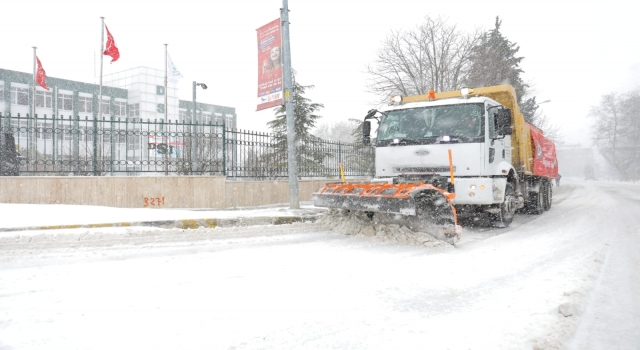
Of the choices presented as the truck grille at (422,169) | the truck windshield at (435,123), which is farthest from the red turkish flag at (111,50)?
the truck grille at (422,169)

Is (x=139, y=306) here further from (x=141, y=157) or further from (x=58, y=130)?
(x=58, y=130)

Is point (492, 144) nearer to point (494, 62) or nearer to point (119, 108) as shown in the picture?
point (494, 62)

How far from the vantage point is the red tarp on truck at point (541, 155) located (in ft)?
36.8

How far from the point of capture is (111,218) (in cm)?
740

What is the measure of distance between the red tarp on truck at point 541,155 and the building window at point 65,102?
4479 centimetres

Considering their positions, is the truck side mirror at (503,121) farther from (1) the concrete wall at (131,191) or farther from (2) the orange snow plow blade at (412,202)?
(1) the concrete wall at (131,191)

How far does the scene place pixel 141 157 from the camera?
10.2m

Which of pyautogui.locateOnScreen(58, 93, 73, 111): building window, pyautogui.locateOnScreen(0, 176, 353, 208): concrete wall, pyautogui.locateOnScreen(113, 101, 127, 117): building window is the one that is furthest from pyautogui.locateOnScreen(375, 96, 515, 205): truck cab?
pyautogui.locateOnScreen(58, 93, 73, 111): building window

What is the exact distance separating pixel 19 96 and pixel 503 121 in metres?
47.1

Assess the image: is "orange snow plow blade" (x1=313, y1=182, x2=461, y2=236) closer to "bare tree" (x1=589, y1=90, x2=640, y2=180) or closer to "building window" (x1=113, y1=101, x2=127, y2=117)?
"building window" (x1=113, y1=101, x2=127, y2=117)

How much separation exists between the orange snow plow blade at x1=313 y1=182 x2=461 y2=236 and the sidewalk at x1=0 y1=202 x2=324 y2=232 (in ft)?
8.48

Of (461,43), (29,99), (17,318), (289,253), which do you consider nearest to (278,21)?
(289,253)

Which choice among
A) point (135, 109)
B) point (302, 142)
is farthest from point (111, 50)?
point (135, 109)

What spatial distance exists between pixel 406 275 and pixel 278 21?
26.6ft
